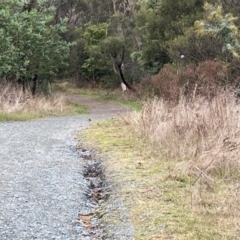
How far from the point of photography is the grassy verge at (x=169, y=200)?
4078 millimetres

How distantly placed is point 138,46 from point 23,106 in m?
14.4

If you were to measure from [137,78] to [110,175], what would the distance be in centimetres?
2324

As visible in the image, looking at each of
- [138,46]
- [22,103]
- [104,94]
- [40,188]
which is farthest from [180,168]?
[104,94]

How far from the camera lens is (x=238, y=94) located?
9016 millimetres

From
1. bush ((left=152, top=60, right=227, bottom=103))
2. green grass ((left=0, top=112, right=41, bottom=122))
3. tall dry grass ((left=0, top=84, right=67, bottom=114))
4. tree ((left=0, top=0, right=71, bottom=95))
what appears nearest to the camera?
bush ((left=152, top=60, right=227, bottom=103))

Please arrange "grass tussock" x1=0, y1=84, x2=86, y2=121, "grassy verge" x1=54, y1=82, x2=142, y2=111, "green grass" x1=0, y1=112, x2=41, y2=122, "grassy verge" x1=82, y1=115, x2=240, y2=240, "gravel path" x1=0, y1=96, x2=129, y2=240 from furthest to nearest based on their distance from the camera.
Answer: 1. "grassy verge" x1=54, y1=82, x2=142, y2=111
2. "grass tussock" x1=0, y1=84, x2=86, y2=121
3. "green grass" x1=0, y1=112, x2=41, y2=122
4. "gravel path" x1=0, y1=96, x2=129, y2=240
5. "grassy verge" x1=82, y1=115, x2=240, y2=240

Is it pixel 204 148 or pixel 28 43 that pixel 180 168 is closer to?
pixel 204 148

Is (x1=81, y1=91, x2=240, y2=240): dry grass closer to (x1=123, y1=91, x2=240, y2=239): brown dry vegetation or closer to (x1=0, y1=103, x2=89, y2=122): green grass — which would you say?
(x1=123, y1=91, x2=240, y2=239): brown dry vegetation

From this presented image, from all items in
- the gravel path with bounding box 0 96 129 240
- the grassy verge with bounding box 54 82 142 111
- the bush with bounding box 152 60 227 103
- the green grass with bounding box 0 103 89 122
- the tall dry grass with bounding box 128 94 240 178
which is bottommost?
the grassy verge with bounding box 54 82 142 111

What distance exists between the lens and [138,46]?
94.3 ft

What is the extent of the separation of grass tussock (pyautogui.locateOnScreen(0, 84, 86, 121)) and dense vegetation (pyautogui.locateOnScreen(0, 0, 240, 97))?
88 centimetres

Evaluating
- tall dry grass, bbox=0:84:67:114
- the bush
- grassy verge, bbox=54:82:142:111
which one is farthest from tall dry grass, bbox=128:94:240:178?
grassy verge, bbox=54:82:142:111

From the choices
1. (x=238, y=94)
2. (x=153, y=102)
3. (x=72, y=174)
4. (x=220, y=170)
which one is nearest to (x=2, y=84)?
(x=153, y=102)

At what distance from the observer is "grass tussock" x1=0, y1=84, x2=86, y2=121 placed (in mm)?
14393
